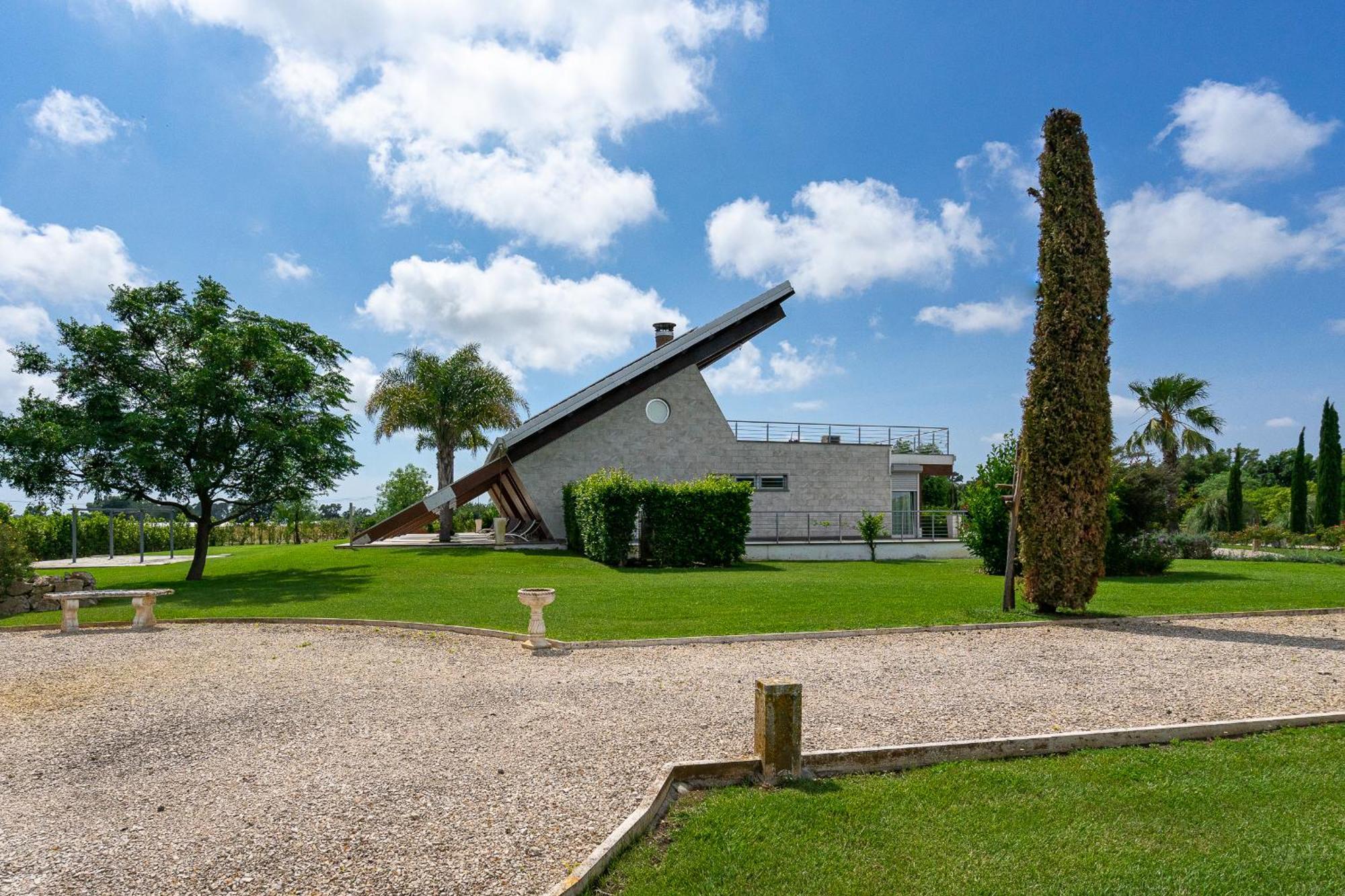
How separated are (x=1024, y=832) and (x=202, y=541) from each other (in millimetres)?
22745

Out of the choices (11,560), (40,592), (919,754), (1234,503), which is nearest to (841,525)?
(40,592)

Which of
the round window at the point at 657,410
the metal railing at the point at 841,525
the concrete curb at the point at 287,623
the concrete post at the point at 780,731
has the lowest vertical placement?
the concrete curb at the point at 287,623

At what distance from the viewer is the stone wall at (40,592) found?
14500 millimetres

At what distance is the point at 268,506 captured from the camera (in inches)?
854

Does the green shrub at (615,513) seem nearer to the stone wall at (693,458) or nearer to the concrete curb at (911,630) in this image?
the stone wall at (693,458)

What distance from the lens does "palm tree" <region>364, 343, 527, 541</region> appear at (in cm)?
3484

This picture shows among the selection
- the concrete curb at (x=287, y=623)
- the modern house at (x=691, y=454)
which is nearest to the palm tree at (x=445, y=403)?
the modern house at (x=691, y=454)

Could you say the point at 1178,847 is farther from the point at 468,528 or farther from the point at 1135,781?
the point at 468,528

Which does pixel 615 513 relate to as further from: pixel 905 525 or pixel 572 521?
pixel 905 525

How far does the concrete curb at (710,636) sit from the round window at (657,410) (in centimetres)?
1688

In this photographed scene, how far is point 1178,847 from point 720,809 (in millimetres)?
2596

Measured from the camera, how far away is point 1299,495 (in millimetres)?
43188

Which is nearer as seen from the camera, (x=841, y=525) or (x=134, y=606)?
(x=134, y=606)

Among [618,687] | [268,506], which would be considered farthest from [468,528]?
[618,687]
